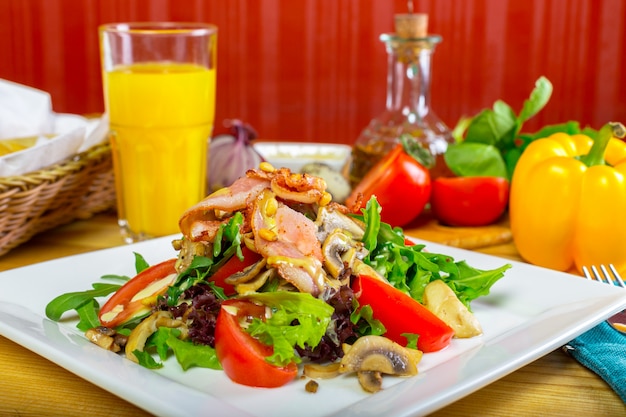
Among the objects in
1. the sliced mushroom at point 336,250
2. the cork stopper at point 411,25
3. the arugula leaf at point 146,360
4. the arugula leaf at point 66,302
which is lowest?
the arugula leaf at point 146,360

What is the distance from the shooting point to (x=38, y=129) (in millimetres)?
2525

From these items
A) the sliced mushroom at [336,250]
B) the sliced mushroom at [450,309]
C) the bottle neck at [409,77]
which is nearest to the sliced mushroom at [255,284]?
the sliced mushroom at [336,250]

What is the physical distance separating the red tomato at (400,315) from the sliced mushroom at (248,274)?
18 centimetres

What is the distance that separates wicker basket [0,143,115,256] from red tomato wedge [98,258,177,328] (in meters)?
0.56

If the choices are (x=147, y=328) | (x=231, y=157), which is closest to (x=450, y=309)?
(x=147, y=328)

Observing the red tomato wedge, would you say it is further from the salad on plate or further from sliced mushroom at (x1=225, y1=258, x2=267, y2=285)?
sliced mushroom at (x1=225, y1=258, x2=267, y2=285)

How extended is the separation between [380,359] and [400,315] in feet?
0.58

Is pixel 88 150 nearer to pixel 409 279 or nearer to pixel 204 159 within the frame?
pixel 204 159

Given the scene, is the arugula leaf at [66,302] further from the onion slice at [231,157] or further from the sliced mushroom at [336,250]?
the onion slice at [231,157]

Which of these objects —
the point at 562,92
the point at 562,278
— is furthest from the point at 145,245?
the point at 562,92

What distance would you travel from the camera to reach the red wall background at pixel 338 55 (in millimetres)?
4758

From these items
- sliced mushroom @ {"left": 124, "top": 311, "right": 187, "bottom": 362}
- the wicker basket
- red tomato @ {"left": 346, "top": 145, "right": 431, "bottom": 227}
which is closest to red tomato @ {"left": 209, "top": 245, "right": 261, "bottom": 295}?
sliced mushroom @ {"left": 124, "top": 311, "right": 187, "bottom": 362}

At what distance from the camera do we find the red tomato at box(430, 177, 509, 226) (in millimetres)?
2527

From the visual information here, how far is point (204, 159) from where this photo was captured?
2570 mm
